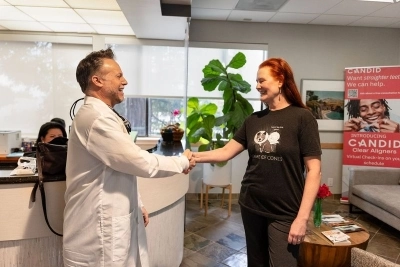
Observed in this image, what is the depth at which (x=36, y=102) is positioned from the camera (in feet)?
15.6

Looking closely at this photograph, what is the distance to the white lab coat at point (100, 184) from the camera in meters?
1.23

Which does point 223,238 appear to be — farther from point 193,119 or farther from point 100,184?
point 100,184

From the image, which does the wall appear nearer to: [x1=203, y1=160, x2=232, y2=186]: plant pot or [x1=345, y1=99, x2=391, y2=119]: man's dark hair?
[x1=345, y1=99, x2=391, y2=119]: man's dark hair

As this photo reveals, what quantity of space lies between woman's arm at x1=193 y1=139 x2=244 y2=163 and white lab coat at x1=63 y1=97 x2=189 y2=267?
1.51 feet

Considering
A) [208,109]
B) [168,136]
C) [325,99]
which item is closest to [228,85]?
[208,109]

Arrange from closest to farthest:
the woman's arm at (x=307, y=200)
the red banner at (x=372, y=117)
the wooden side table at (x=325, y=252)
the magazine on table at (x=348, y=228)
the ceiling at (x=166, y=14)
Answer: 1. the woman's arm at (x=307, y=200)
2. the wooden side table at (x=325, y=252)
3. the magazine on table at (x=348, y=228)
4. the ceiling at (x=166, y=14)
5. the red banner at (x=372, y=117)

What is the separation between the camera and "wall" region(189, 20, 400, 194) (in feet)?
15.3

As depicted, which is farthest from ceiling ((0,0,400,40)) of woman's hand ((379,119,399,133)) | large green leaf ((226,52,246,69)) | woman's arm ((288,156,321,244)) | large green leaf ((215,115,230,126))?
woman's arm ((288,156,321,244))

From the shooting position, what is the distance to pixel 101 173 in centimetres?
128

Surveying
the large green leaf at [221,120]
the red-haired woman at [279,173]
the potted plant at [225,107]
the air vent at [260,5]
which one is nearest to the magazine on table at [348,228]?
the red-haired woman at [279,173]

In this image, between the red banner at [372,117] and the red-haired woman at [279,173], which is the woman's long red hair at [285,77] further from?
the red banner at [372,117]

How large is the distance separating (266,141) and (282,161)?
0.40 ft

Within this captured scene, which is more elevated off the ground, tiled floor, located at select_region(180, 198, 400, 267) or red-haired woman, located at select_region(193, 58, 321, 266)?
red-haired woman, located at select_region(193, 58, 321, 266)

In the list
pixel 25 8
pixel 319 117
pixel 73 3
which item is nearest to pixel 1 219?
pixel 73 3
